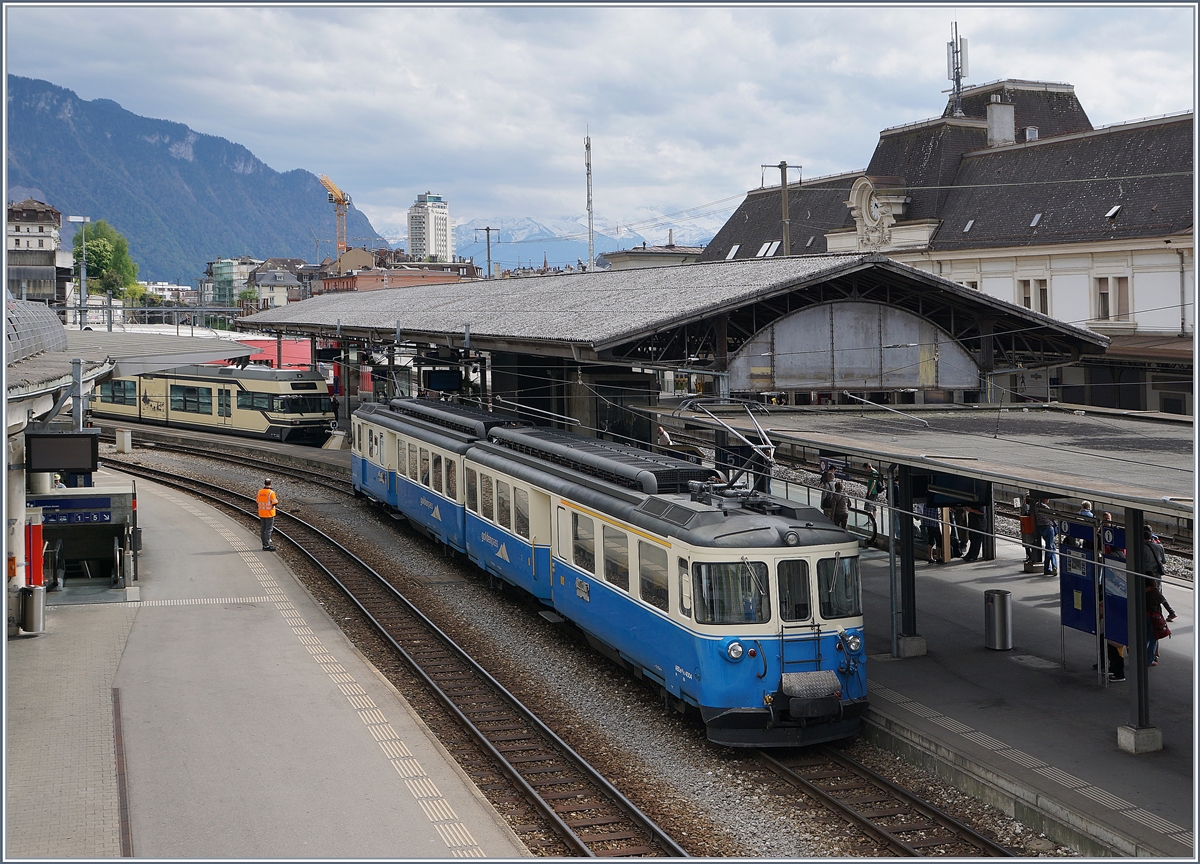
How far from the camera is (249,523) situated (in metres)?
27.6

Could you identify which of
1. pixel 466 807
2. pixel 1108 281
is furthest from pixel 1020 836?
pixel 1108 281

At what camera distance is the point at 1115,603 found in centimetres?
1307

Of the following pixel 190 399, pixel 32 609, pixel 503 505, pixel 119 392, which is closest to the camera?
pixel 32 609

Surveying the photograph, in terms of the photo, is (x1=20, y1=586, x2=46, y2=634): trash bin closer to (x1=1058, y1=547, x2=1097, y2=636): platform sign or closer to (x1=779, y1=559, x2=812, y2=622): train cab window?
(x1=779, y1=559, x2=812, y2=622): train cab window

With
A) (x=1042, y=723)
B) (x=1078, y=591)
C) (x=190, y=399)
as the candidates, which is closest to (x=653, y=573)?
(x=1042, y=723)

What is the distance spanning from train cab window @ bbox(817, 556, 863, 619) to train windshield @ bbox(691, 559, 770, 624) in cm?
63

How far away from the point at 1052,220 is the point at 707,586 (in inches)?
1239

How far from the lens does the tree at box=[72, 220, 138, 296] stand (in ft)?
431

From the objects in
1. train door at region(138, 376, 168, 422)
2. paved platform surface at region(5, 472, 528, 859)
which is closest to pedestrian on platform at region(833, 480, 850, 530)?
paved platform surface at region(5, 472, 528, 859)

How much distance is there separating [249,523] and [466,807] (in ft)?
60.1

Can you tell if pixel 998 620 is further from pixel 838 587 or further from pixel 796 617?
pixel 796 617

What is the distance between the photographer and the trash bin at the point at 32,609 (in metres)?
16.8

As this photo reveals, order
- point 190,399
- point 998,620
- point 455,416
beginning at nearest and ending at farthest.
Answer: point 998,620
point 455,416
point 190,399

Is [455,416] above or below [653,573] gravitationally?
above
